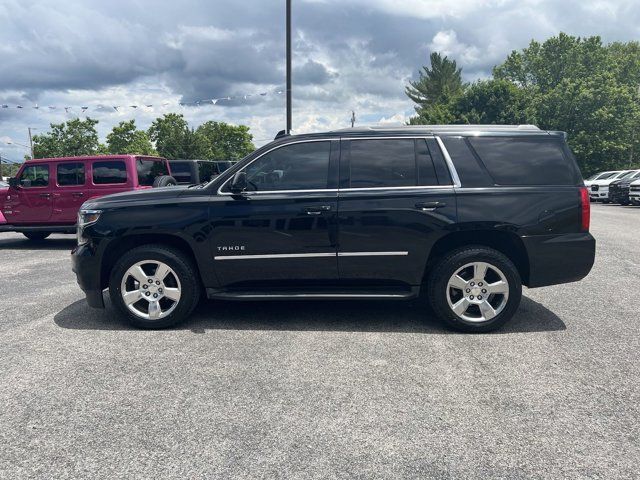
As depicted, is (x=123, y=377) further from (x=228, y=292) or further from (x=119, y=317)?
(x=119, y=317)

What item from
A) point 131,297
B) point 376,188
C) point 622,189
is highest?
point 376,188

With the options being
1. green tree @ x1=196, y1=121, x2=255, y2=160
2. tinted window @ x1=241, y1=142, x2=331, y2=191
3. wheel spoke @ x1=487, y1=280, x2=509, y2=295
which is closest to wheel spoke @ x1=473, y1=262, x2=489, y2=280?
wheel spoke @ x1=487, y1=280, x2=509, y2=295

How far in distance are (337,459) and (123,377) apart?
73.3 inches

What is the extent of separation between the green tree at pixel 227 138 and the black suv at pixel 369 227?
270ft

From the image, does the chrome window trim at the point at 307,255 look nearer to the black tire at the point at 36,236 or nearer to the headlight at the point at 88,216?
A: the headlight at the point at 88,216

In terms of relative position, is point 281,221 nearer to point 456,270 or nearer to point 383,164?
point 383,164

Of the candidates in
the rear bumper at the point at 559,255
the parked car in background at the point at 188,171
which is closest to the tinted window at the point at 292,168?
the rear bumper at the point at 559,255

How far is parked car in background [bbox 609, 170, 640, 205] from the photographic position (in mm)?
23109

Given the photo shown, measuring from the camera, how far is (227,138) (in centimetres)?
8675

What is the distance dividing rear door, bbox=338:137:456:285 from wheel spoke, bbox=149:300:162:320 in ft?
5.83

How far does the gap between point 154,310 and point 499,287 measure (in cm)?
325

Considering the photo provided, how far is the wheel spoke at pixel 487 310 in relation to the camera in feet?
15.1

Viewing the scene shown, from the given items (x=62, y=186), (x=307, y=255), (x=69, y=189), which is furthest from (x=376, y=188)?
(x=62, y=186)

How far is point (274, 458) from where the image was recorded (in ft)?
8.58
